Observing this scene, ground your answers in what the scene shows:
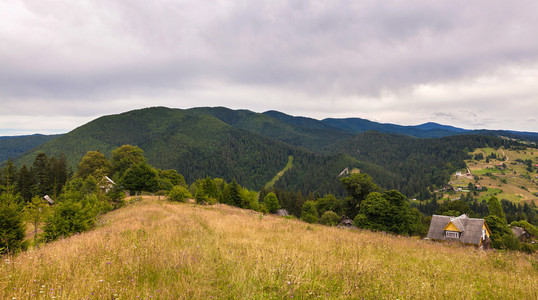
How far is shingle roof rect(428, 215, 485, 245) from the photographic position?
38650 millimetres

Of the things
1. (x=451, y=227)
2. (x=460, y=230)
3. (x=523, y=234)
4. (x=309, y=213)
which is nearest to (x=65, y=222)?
(x=309, y=213)

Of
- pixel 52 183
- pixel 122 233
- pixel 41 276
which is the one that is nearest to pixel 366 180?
pixel 122 233

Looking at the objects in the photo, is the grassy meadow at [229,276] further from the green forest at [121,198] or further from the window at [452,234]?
the window at [452,234]

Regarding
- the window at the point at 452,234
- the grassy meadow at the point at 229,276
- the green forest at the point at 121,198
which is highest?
the grassy meadow at the point at 229,276

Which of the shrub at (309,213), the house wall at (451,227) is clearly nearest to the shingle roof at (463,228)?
the house wall at (451,227)

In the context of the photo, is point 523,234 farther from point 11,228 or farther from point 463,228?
point 11,228

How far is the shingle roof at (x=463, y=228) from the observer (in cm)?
3865

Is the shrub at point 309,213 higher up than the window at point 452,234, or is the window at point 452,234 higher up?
the window at point 452,234

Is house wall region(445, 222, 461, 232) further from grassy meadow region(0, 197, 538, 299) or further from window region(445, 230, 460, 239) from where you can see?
grassy meadow region(0, 197, 538, 299)

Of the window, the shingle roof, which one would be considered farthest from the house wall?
the window

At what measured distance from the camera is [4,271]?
4547 millimetres

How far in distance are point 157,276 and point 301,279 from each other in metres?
3.29

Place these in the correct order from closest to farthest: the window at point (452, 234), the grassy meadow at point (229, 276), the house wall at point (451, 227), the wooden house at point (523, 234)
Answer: the grassy meadow at point (229, 276) → the window at point (452, 234) → the house wall at point (451, 227) → the wooden house at point (523, 234)

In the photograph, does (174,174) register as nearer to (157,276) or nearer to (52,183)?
(52,183)
